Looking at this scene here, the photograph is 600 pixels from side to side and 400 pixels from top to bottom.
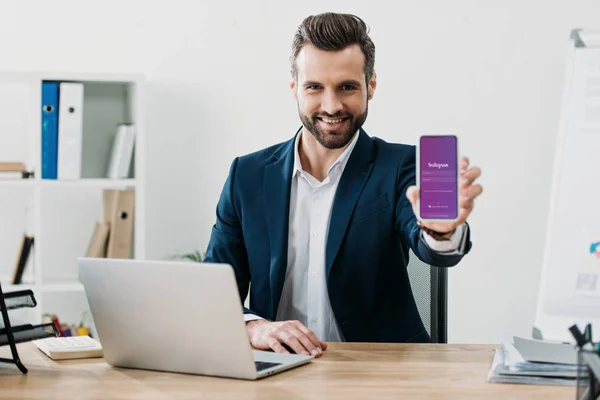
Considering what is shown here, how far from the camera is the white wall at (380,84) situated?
3570 millimetres

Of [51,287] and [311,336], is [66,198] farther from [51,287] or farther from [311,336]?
[311,336]

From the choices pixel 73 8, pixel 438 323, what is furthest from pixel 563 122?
pixel 73 8

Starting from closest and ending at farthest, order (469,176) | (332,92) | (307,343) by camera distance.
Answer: (469,176), (307,343), (332,92)

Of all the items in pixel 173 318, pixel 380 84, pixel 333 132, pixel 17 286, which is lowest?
pixel 17 286

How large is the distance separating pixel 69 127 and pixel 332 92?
58.4 inches

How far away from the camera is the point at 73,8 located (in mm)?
3570

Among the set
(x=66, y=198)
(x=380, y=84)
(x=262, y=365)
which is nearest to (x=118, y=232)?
(x=66, y=198)

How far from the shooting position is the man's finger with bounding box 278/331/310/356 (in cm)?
171

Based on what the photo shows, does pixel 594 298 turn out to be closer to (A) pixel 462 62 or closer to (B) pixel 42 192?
(A) pixel 462 62

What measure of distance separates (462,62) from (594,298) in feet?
3.66

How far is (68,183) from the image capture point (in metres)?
3.26

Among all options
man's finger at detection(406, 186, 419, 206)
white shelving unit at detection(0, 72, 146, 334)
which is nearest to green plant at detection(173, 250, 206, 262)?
white shelving unit at detection(0, 72, 146, 334)

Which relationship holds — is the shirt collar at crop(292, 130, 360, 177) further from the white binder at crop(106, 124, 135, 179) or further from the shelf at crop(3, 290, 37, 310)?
the white binder at crop(106, 124, 135, 179)

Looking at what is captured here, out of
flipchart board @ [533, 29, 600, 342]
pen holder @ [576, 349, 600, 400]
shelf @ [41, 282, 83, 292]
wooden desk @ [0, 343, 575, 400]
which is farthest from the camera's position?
shelf @ [41, 282, 83, 292]
